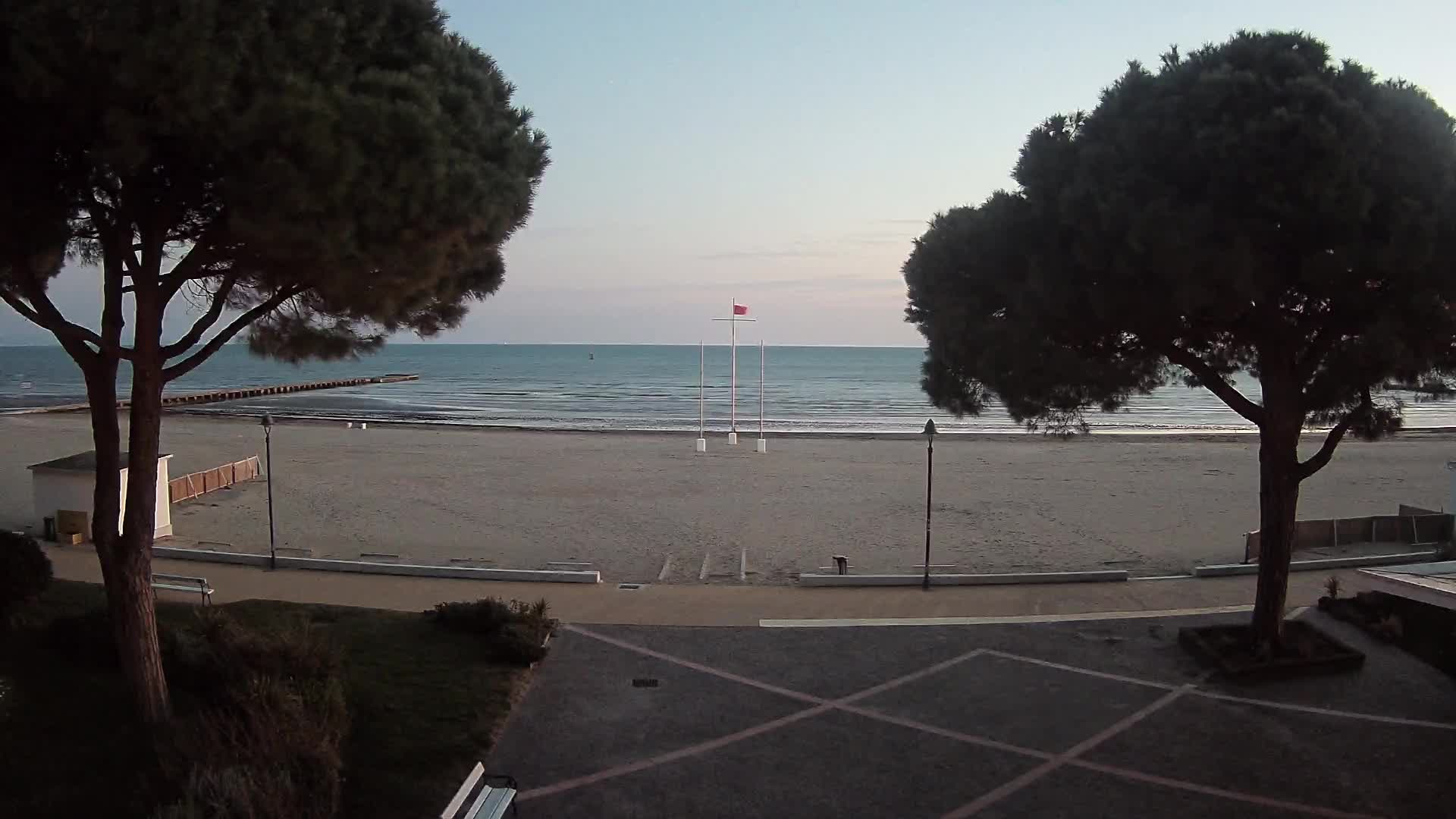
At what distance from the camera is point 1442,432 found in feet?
151

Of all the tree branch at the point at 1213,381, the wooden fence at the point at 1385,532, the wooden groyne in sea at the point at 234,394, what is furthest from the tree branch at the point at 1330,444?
the wooden groyne in sea at the point at 234,394

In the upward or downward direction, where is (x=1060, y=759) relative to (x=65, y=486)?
downward

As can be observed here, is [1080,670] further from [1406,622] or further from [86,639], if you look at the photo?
[86,639]

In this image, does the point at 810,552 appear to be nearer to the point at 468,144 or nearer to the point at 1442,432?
the point at 468,144

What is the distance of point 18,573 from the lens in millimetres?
8578

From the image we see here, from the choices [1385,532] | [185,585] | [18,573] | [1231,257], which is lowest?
[185,585]

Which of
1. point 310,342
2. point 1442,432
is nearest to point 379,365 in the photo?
point 1442,432

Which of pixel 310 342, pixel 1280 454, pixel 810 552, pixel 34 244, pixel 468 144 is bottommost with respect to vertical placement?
pixel 810 552

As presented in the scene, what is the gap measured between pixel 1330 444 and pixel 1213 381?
1286mm

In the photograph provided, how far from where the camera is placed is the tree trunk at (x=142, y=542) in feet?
22.7

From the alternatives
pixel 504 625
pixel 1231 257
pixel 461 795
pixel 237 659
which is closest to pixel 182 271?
pixel 237 659

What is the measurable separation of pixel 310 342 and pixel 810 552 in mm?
11691

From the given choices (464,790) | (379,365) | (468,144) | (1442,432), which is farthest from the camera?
(379,365)

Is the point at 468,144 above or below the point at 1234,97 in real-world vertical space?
below
